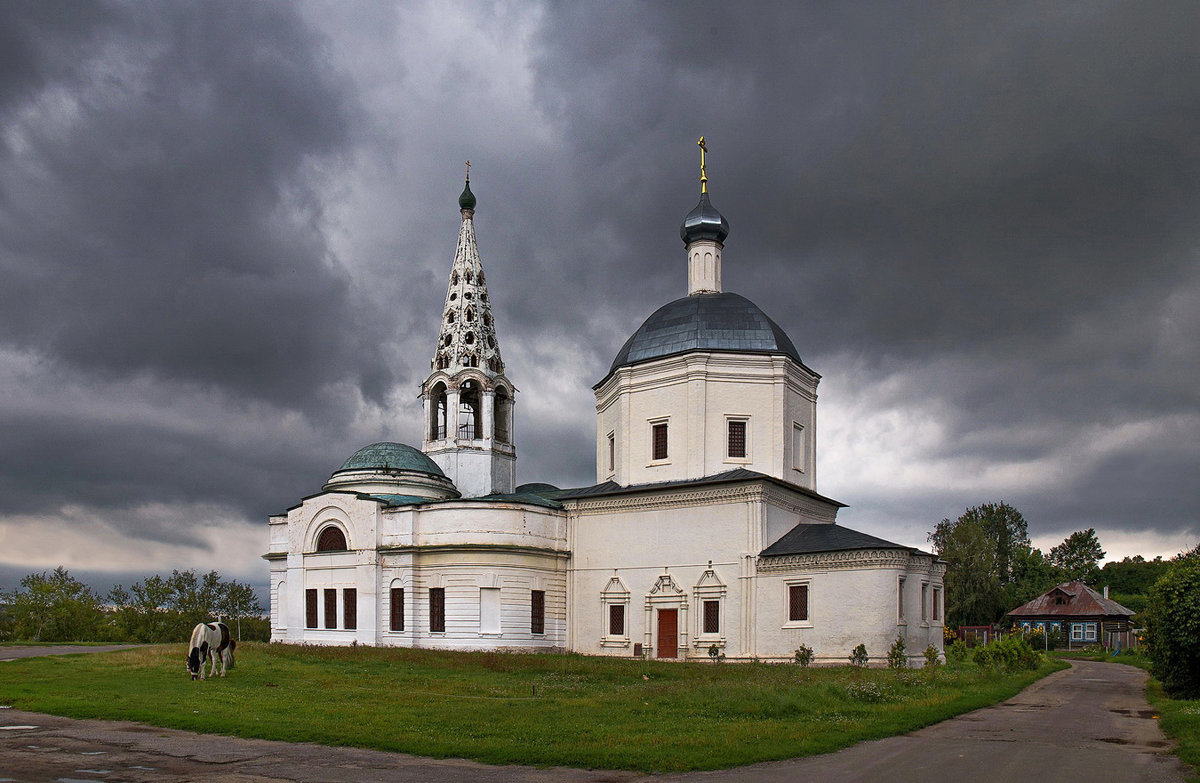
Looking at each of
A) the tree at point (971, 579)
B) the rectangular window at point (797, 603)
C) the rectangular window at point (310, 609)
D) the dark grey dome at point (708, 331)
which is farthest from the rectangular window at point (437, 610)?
the tree at point (971, 579)

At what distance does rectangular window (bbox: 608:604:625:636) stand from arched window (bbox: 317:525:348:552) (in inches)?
420

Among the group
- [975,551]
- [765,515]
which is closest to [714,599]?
[765,515]

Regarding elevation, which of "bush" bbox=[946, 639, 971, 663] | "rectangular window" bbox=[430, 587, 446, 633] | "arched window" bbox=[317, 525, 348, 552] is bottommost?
"bush" bbox=[946, 639, 971, 663]

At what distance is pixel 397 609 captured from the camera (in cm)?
3756

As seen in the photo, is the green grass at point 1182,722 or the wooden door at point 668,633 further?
the wooden door at point 668,633

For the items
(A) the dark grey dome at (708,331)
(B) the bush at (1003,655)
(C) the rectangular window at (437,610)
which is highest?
(A) the dark grey dome at (708,331)

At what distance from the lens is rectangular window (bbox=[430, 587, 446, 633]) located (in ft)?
121

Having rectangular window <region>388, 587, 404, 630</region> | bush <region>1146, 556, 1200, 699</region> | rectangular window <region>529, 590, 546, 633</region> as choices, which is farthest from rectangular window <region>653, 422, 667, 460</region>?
bush <region>1146, 556, 1200, 699</region>

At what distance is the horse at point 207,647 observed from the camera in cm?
2319

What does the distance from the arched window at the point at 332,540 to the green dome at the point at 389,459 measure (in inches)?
127

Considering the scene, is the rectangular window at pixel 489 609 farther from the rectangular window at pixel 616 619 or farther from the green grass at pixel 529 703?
the green grass at pixel 529 703

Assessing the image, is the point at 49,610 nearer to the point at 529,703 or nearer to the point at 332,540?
the point at 332,540

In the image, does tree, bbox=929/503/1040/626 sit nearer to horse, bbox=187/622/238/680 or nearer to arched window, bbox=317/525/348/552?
arched window, bbox=317/525/348/552

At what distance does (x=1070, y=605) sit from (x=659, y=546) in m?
40.5
